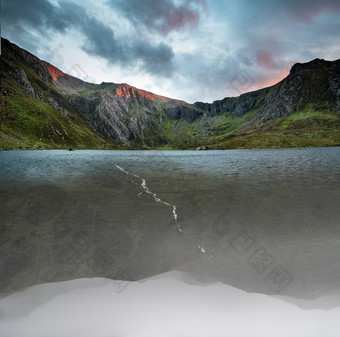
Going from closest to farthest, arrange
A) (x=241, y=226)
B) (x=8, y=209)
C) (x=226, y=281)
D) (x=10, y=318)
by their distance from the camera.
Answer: (x=10, y=318) → (x=226, y=281) → (x=241, y=226) → (x=8, y=209)

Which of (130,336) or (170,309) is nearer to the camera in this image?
(130,336)

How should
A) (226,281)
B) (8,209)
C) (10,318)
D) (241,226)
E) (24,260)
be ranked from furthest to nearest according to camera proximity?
(8,209) < (241,226) < (24,260) < (226,281) < (10,318)

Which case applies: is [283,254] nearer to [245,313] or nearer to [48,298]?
[245,313]

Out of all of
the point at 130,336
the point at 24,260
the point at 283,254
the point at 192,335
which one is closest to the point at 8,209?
the point at 24,260

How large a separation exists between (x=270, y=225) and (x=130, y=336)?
395 inches

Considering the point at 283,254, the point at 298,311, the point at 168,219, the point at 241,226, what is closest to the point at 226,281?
the point at 298,311

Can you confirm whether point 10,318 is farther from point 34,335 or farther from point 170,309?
point 170,309

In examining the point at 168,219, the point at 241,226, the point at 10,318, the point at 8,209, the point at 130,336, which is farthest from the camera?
the point at 8,209

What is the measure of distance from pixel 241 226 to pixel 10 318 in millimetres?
10938

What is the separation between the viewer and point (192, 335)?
495cm

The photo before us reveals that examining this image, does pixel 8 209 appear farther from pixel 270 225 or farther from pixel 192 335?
pixel 270 225

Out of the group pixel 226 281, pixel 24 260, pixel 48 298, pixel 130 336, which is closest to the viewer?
pixel 130 336

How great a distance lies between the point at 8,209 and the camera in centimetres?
1486

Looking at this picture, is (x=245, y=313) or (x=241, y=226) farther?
(x=241, y=226)
